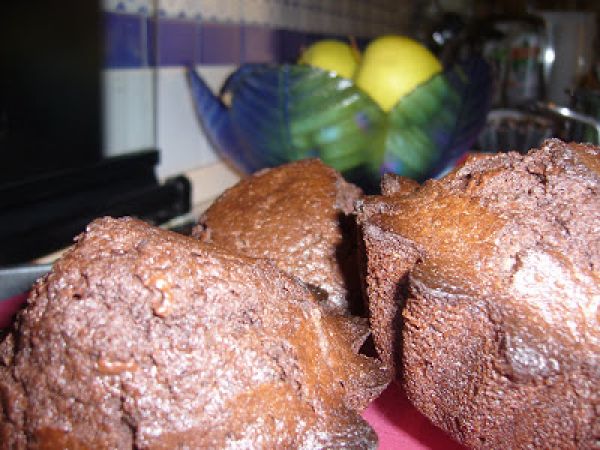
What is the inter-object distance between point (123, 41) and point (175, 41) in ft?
0.64

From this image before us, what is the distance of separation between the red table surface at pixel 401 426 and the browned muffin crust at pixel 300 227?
0.11 meters

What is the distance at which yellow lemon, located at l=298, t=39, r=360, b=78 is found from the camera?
124 cm

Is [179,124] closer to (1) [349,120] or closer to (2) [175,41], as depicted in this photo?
(2) [175,41]

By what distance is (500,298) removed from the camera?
0.53 m

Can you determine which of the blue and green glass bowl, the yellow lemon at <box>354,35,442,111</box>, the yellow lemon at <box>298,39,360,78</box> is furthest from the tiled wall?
the yellow lemon at <box>354,35,442,111</box>

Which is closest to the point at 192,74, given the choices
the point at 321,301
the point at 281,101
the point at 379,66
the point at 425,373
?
the point at 281,101

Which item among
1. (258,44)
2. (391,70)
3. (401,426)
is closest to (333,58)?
(391,70)

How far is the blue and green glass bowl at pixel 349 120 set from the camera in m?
1.12

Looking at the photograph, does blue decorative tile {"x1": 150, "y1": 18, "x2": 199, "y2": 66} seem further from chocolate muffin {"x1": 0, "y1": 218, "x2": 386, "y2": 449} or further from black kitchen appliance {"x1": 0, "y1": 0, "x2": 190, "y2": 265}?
chocolate muffin {"x1": 0, "y1": 218, "x2": 386, "y2": 449}

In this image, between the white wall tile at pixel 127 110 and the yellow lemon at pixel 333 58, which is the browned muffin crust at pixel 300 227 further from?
the white wall tile at pixel 127 110

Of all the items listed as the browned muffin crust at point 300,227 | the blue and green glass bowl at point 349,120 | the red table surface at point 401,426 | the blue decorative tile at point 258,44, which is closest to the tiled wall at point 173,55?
the blue decorative tile at point 258,44

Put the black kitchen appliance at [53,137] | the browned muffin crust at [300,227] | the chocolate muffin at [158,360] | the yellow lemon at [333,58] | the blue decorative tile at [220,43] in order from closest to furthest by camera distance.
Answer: the chocolate muffin at [158,360]
the browned muffin crust at [300,227]
the black kitchen appliance at [53,137]
the yellow lemon at [333,58]
the blue decorative tile at [220,43]

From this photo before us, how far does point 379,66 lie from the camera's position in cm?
118

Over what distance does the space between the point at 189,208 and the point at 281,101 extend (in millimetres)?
498
